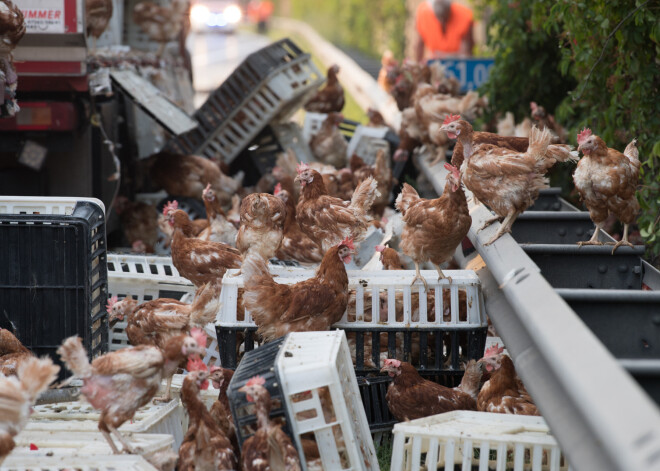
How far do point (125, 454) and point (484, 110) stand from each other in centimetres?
770

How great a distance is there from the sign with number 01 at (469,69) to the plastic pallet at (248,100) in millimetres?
4053

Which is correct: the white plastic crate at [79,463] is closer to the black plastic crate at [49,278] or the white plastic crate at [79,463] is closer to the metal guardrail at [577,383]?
the black plastic crate at [49,278]

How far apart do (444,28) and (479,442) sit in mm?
15396

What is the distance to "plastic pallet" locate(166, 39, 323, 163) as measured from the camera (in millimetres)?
10000

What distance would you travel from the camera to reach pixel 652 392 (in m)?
3.42

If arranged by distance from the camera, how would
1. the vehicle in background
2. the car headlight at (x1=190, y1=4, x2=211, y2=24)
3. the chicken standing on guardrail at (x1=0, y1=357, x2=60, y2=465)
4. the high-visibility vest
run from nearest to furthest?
the chicken standing on guardrail at (x1=0, y1=357, x2=60, y2=465) < the high-visibility vest < the vehicle in background < the car headlight at (x1=190, y1=4, x2=211, y2=24)

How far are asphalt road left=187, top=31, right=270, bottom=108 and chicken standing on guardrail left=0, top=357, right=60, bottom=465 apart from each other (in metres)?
15.5

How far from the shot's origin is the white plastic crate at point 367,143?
10.4 meters

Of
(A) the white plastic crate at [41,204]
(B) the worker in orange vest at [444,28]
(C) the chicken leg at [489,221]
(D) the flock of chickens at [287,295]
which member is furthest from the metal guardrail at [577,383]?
(B) the worker in orange vest at [444,28]

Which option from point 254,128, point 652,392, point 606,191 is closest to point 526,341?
point 652,392

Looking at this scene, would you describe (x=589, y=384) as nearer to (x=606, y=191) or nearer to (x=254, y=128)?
(x=606, y=191)

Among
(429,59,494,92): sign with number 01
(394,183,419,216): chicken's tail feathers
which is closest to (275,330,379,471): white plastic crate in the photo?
(394,183,419,216): chicken's tail feathers

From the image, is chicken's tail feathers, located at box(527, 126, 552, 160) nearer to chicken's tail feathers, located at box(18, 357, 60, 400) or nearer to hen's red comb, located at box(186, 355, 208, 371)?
hen's red comb, located at box(186, 355, 208, 371)

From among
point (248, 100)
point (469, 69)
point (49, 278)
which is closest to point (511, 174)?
point (49, 278)
